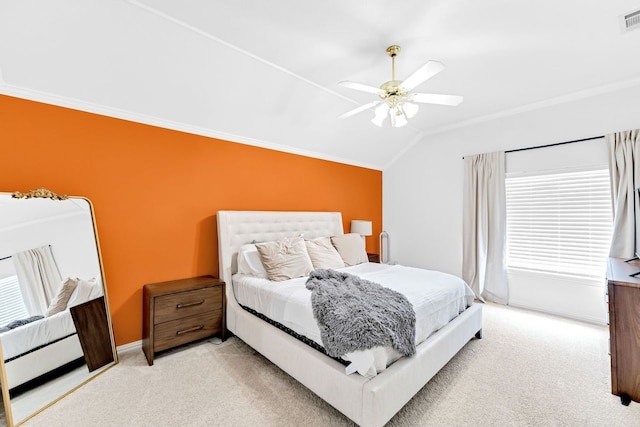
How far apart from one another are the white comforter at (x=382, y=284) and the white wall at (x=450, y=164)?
1908 millimetres

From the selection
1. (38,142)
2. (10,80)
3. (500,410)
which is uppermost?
(10,80)

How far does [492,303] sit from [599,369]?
1.67 m

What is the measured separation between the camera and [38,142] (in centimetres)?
215

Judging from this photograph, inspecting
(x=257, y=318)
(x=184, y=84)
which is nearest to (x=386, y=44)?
(x=184, y=84)

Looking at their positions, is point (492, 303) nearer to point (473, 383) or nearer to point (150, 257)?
point (473, 383)

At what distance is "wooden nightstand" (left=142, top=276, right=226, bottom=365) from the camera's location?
2.34m

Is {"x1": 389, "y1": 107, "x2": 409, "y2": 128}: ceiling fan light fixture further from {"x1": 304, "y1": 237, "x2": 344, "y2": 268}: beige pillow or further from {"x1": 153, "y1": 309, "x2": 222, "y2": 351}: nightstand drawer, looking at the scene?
{"x1": 153, "y1": 309, "x2": 222, "y2": 351}: nightstand drawer

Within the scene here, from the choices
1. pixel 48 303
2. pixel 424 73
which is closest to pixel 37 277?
pixel 48 303

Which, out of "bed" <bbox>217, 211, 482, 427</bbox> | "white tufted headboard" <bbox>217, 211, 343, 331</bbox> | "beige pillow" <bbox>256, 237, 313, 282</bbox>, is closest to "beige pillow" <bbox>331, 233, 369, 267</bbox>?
"white tufted headboard" <bbox>217, 211, 343, 331</bbox>

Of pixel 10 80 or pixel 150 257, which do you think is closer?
pixel 10 80

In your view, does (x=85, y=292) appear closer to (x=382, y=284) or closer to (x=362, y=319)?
(x=362, y=319)

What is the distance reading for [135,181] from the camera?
A: 2.60 meters

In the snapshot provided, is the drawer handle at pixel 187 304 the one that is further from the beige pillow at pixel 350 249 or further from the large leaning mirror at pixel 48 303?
the beige pillow at pixel 350 249

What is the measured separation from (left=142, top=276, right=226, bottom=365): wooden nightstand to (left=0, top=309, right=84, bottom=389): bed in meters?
0.50
